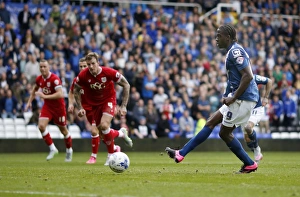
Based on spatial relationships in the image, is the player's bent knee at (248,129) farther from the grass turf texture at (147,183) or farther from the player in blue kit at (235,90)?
the player in blue kit at (235,90)

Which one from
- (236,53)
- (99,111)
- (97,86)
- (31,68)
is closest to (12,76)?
(31,68)

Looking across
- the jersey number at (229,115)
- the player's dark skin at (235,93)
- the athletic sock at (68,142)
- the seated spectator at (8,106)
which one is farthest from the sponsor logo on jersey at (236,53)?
the seated spectator at (8,106)

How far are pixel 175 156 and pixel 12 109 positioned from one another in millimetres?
12469

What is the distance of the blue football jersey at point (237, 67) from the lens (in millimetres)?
12477

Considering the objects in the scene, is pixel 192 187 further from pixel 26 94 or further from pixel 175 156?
pixel 26 94

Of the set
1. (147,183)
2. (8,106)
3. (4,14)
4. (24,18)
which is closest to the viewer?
(147,183)

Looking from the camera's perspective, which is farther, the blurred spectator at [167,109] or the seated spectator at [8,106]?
the blurred spectator at [167,109]

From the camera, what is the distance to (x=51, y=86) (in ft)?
61.9

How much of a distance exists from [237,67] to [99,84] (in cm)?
465

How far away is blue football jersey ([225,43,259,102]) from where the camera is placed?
12.5m

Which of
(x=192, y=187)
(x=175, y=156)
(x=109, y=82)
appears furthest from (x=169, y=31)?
(x=192, y=187)

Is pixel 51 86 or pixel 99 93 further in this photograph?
pixel 51 86

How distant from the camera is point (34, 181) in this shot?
1159 centimetres

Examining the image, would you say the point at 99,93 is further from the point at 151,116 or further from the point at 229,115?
the point at 151,116
